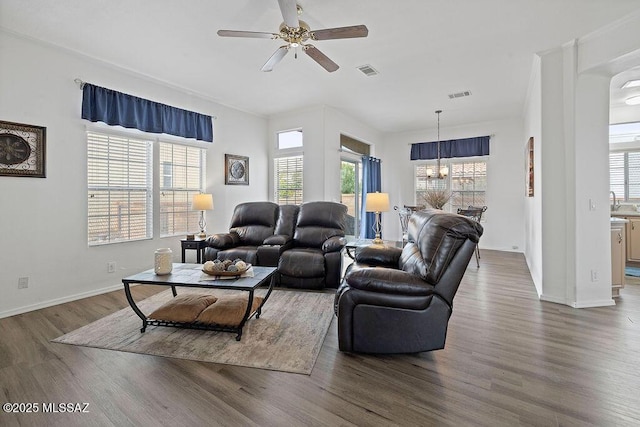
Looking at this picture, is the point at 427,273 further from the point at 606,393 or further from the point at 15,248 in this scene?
the point at 15,248

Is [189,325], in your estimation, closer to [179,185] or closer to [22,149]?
[22,149]

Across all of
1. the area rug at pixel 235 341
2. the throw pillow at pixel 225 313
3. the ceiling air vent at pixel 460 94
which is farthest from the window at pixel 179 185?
the ceiling air vent at pixel 460 94

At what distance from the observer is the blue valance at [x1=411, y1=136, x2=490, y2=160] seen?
6.53m

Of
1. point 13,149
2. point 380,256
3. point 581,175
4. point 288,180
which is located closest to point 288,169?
point 288,180

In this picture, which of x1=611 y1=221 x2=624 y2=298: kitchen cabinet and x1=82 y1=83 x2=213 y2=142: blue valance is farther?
x1=82 y1=83 x2=213 y2=142: blue valance

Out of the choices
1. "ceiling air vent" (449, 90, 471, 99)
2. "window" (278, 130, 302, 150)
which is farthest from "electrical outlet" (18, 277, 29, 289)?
"ceiling air vent" (449, 90, 471, 99)

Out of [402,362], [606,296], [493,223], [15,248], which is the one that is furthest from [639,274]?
[15,248]

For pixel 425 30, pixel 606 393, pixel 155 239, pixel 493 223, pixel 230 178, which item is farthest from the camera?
pixel 493 223

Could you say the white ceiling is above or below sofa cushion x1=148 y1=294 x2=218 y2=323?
above

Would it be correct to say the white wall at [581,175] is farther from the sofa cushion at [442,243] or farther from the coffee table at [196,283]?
the coffee table at [196,283]

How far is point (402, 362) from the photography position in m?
2.09

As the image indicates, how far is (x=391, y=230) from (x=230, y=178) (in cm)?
440

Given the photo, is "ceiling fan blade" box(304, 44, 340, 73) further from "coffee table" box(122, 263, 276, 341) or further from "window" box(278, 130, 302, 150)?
"window" box(278, 130, 302, 150)

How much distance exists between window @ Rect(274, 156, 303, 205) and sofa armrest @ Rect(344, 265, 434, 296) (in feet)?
12.6
